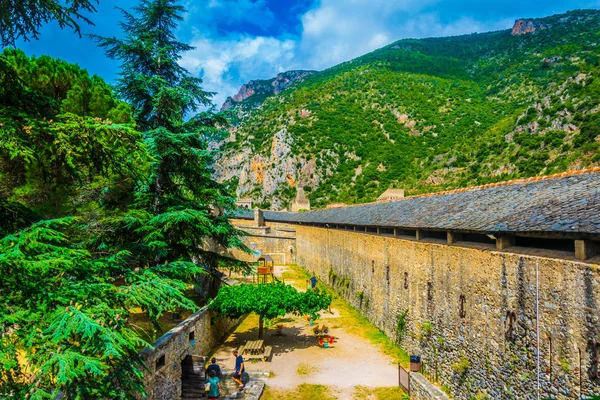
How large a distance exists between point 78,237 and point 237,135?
355ft

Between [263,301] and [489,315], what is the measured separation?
26.4ft

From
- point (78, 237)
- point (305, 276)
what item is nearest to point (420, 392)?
point (78, 237)

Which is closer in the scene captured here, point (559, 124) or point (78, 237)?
point (78, 237)

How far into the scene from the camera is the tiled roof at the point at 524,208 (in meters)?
6.49

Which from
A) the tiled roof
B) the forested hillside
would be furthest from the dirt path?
the tiled roof

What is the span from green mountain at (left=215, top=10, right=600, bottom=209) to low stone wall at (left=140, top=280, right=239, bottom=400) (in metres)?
39.7

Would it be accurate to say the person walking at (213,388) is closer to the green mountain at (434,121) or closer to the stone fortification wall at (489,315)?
the stone fortification wall at (489,315)

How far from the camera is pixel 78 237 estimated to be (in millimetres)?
11305

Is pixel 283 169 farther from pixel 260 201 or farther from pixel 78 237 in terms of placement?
pixel 78 237

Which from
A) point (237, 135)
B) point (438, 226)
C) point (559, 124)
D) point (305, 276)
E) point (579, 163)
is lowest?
point (305, 276)

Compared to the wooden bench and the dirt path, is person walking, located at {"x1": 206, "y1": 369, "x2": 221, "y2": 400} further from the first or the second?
the wooden bench

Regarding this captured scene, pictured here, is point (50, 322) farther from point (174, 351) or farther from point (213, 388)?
point (213, 388)

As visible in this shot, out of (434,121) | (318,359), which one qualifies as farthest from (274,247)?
(434,121)

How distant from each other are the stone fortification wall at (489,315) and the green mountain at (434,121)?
34759 mm
